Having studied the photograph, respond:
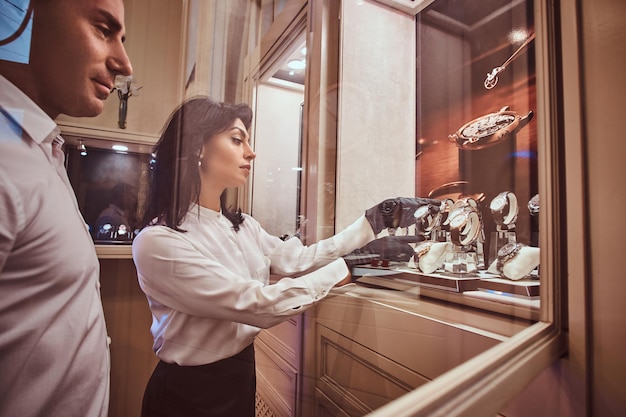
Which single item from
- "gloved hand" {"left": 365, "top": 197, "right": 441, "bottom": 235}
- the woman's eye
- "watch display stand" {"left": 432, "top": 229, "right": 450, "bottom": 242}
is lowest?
"watch display stand" {"left": 432, "top": 229, "right": 450, "bottom": 242}

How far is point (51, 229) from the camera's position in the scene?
0.68ft

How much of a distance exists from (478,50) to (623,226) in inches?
28.7

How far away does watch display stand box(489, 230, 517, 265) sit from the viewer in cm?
115

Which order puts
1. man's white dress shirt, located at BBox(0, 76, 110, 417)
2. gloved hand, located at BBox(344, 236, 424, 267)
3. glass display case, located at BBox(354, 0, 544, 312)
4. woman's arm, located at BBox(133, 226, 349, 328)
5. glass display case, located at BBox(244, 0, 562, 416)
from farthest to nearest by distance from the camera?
glass display case, located at BBox(354, 0, 544, 312) < gloved hand, located at BBox(344, 236, 424, 267) < glass display case, located at BBox(244, 0, 562, 416) < woman's arm, located at BBox(133, 226, 349, 328) < man's white dress shirt, located at BBox(0, 76, 110, 417)

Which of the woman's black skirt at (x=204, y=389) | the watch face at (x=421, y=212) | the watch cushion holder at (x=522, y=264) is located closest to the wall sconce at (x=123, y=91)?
the woman's black skirt at (x=204, y=389)

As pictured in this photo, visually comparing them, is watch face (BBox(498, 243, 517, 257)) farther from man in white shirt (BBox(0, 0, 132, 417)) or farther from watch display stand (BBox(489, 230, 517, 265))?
man in white shirt (BBox(0, 0, 132, 417))

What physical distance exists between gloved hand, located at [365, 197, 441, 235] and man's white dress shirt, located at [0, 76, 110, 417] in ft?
1.69

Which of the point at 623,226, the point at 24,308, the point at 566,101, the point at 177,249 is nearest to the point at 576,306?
the point at 623,226

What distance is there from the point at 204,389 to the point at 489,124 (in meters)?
1.23

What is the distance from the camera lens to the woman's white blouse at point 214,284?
324 mm

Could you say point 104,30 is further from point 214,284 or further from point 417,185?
point 417,185

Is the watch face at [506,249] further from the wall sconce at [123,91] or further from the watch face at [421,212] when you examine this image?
the wall sconce at [123,91]

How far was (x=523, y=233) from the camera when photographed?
3.66ft

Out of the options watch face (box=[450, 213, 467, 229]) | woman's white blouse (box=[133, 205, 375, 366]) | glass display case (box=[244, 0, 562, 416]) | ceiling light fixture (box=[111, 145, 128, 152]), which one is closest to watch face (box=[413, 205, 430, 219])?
glass display case (box=[244, 0, 562, 416])
